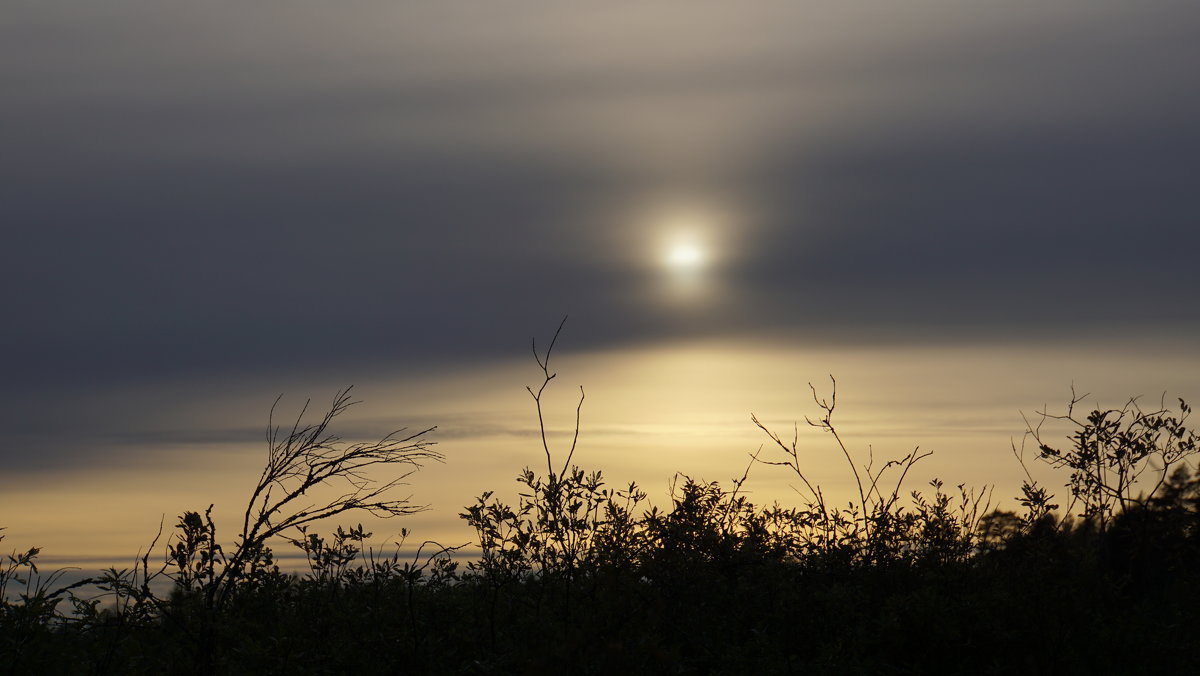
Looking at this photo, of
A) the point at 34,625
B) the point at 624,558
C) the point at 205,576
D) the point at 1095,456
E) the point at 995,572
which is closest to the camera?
the point at 34,625

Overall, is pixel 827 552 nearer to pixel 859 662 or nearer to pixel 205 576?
pixel 859 662

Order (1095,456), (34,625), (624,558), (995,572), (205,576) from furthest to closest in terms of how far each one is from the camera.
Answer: (1095,456), (995,572), (624,558), (205,576), (34,625)

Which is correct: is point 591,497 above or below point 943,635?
above

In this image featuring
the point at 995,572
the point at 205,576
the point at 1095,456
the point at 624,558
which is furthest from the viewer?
the point at 1095,456

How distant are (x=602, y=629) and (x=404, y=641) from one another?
230cm

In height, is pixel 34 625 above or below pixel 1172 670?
above

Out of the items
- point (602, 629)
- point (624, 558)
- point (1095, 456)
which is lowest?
point (602, 629)

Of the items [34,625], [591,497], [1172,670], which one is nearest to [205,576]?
[34,625]

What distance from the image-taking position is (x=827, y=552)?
13.8 m

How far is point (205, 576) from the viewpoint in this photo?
11453mm

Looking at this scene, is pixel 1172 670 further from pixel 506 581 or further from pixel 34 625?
pixel 34 625

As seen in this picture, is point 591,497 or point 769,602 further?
point 769,602

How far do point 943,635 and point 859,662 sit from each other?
3.95ft

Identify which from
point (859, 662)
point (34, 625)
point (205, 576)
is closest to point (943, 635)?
point (859, 662)
